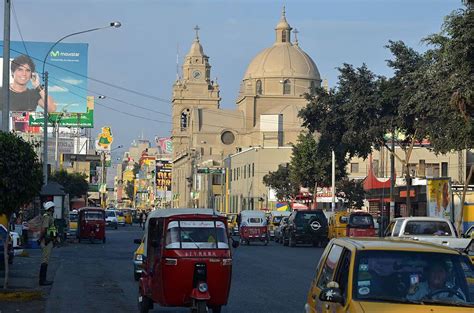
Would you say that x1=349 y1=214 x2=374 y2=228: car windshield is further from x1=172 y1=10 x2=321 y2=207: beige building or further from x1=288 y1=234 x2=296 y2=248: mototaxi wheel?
x1=172 y1=10 x2=321 y2=207: beige building

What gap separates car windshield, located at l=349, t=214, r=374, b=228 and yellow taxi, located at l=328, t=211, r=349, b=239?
1465 mm

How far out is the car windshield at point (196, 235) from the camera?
52.3ft

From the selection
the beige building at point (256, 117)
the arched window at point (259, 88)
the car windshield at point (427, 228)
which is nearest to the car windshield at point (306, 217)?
the car windshield at point (427, 228)

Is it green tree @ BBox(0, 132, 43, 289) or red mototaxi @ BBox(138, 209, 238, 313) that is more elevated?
green tree @ BBox(0, 132, 43, 289)

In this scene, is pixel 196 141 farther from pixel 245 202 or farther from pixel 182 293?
pixel 182 293

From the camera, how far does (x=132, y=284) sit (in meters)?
24.7

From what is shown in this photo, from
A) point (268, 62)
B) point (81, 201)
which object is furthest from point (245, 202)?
point (268, 62)

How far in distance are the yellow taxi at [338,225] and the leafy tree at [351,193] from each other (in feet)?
83.6

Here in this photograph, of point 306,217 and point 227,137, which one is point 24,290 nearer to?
point 306,217

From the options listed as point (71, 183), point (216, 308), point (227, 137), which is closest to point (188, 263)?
point (216, 308)

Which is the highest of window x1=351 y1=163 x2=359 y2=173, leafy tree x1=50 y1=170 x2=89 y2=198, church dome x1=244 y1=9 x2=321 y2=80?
→ church dome x1=244 y1=9 x2=321 y2=80

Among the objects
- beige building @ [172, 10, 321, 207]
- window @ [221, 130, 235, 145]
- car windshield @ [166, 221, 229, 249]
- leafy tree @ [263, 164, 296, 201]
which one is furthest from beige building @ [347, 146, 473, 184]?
window @ [221, 130, 235, 145]

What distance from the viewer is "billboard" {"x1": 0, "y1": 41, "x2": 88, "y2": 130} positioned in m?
60.8

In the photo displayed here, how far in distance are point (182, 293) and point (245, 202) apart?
3795 inches
